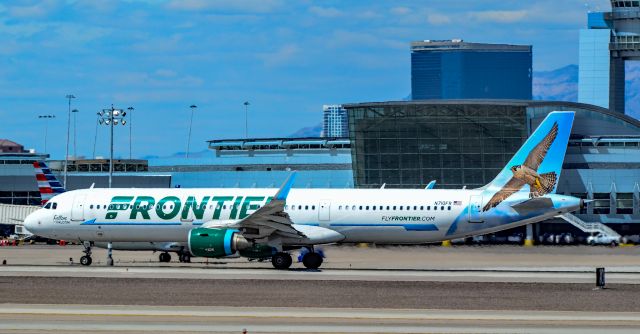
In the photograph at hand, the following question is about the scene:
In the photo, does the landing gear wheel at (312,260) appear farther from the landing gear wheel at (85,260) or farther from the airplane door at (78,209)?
the airplane door at (78,209)

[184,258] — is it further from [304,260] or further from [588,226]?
[588,226]

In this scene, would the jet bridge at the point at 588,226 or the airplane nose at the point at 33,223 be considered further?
the jet bridge at the point at 588,226

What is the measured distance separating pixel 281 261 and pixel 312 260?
1659mm

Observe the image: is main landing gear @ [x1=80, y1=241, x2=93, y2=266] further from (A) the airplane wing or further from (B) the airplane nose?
(A) the airplane wing

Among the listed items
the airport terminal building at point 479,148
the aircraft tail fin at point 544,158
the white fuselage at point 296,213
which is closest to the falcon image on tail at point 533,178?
the aircraft tail fin at point 544,158

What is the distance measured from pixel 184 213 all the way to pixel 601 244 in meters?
51.4

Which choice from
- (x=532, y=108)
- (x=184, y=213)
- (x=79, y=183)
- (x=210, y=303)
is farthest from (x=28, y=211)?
(x=210, y=303)

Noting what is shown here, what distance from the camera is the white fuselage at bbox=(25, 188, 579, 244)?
5878 centimetres

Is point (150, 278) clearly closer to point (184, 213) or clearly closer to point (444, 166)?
point (184, 213)

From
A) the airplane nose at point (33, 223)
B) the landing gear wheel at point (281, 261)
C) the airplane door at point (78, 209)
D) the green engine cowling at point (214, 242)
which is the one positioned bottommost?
the landing gear wheel at point (281, 261)

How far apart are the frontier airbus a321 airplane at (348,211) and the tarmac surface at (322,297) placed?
1715 millimetres

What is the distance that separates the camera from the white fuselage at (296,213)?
58781 millimetres

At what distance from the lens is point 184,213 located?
197 ft

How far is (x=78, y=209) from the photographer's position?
6150cm
